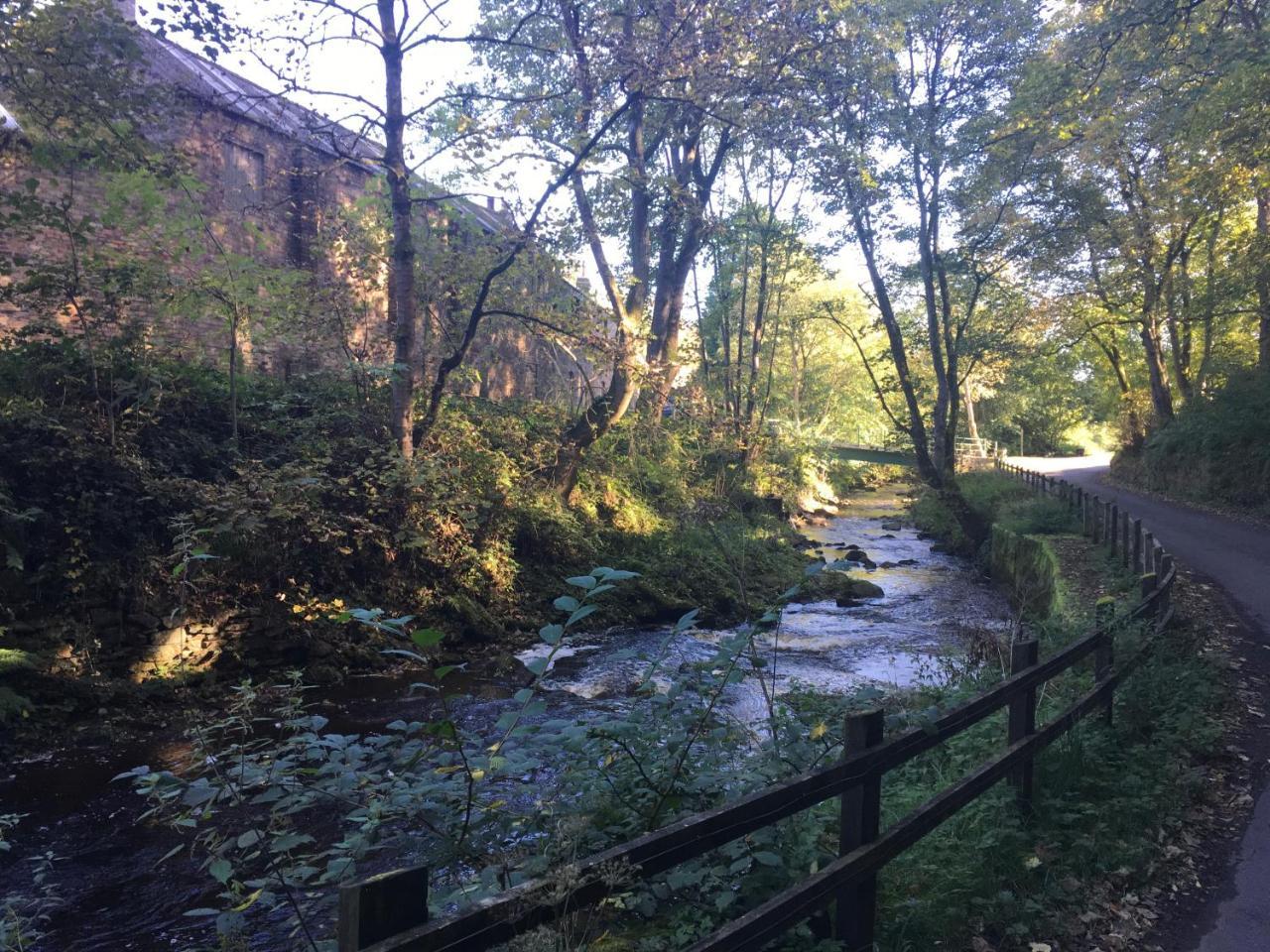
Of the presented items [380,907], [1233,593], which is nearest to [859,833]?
[380,907]

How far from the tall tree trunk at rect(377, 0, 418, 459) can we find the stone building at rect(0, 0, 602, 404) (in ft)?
1.34

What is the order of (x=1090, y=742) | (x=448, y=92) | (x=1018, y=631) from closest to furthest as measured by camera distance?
(x=1090, y=742) < (x=1018, y=631) < (x=448, y=92)

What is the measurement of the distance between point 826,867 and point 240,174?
22.0 m

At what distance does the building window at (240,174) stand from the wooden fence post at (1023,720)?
65.6 feet

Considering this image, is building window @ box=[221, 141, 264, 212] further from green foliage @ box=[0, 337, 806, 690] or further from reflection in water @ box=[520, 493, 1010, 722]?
reflection in water @ box=[520, 493, 1010, 722]

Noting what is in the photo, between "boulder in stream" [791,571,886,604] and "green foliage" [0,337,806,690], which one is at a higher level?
"green foliage" [0,337,806,690]

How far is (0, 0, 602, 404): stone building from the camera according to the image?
11070 mm

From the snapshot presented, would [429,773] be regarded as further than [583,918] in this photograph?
Yes

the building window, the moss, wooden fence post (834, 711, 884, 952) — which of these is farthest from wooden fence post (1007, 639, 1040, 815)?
the building window

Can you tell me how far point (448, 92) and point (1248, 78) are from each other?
11.8m

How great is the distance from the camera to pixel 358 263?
42.0 ft

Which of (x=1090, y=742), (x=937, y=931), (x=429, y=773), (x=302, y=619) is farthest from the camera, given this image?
(x=302, y=619)

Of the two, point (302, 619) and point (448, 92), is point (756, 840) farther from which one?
point (448, 92)

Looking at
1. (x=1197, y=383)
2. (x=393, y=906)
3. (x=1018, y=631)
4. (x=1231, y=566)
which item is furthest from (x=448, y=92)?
(x=1197, y=383)
